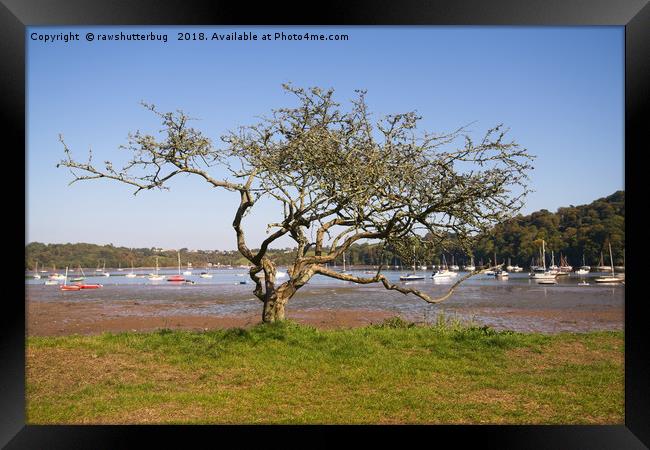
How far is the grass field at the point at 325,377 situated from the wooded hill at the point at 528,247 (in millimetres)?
2908

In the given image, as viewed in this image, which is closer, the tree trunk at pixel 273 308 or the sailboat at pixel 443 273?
the tree trunk at pixel 273 308

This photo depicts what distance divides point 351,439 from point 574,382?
293 centimetres

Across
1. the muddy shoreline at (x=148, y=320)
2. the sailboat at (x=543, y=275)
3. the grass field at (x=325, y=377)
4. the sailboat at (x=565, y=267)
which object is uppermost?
the sailboat at (x=565, y=267)

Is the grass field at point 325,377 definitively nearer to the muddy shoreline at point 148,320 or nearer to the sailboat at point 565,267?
the muddy shoreline at point 148,320

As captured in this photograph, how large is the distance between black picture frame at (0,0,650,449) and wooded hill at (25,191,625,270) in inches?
200

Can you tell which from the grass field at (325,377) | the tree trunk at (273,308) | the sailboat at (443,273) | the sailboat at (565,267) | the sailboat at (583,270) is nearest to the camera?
the grass field at (325,377)

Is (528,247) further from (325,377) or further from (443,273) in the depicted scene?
(325,377)
